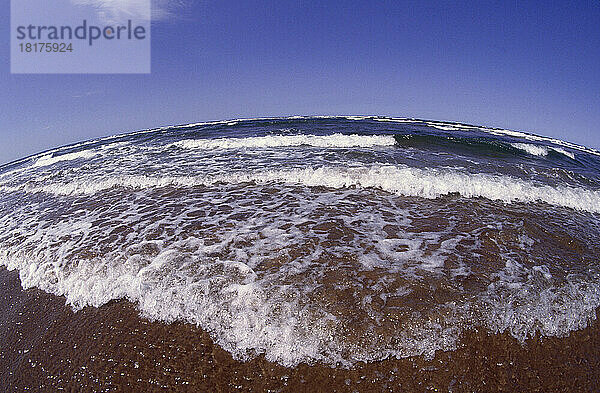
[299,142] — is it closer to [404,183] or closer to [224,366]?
[404,183]

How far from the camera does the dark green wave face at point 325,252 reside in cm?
245

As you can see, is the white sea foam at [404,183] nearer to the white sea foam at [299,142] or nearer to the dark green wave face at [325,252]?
the dark green wave face at [325,252]

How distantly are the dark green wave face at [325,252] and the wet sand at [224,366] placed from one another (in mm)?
101

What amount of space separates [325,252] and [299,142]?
8432 mm

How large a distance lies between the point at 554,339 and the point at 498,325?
458 mm

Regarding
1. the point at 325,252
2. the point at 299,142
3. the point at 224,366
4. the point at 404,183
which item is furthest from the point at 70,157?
the point at 224,366

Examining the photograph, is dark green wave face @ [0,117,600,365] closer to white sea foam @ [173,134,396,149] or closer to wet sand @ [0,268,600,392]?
wet sand @ [0,268,600,392]

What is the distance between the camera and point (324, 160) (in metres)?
7.86

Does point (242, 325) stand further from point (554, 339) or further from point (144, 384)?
point (554, 339)

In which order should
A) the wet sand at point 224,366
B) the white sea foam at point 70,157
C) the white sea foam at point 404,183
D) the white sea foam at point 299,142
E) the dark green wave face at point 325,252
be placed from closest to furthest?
the wet sand at point 224,366
the dark green wave face at point 325,252
the white sea foam at point 404,183
the white sea foam at point 299,142
the white sea foam at point 70,157

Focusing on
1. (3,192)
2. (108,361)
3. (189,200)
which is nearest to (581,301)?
(108,361)

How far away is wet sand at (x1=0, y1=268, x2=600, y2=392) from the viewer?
2072 mm

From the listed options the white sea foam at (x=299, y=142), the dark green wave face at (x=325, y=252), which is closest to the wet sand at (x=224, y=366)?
the dark green wave face at (x=325, y=252)

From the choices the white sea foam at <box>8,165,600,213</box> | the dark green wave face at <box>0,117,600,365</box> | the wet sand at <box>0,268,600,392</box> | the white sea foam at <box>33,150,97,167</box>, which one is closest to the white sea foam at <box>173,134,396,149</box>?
the dark green wave face at <box>0,117,600,365</box>
